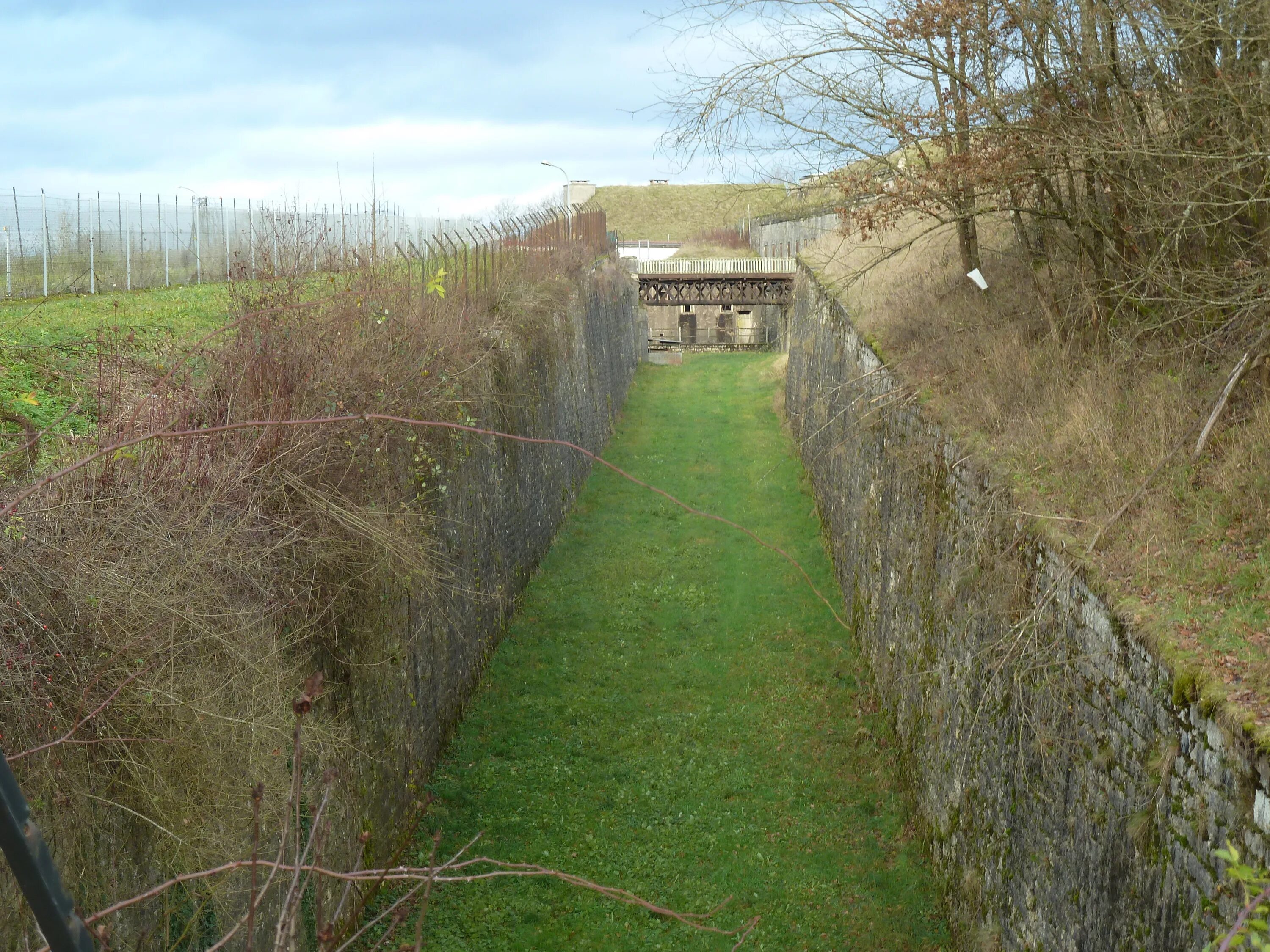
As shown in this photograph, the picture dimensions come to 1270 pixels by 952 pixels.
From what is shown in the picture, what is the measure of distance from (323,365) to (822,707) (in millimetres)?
6590

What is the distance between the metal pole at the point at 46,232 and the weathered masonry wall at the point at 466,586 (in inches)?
343

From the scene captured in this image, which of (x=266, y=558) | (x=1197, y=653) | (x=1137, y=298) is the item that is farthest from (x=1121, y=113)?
(x=266, y=558)

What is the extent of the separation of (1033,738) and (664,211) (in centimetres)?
7173

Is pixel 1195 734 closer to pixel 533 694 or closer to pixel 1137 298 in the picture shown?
pixel 1137 298

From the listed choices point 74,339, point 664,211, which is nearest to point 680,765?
point 74,339

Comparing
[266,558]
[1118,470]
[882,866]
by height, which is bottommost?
[882,866]

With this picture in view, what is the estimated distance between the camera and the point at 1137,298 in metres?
7.65

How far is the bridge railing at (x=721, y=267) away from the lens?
41938 millimetres

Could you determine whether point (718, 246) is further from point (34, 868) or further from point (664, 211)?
point (34, 868)

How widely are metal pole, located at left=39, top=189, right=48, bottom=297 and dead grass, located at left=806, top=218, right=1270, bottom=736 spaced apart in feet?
49.0

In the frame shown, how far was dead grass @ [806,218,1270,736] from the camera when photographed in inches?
195

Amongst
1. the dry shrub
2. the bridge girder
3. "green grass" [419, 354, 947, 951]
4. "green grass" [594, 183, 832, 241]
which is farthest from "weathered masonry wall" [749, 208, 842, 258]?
the dry shrub

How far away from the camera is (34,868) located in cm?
117

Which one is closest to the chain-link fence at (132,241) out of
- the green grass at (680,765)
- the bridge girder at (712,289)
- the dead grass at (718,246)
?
the green grass at (680,765)
